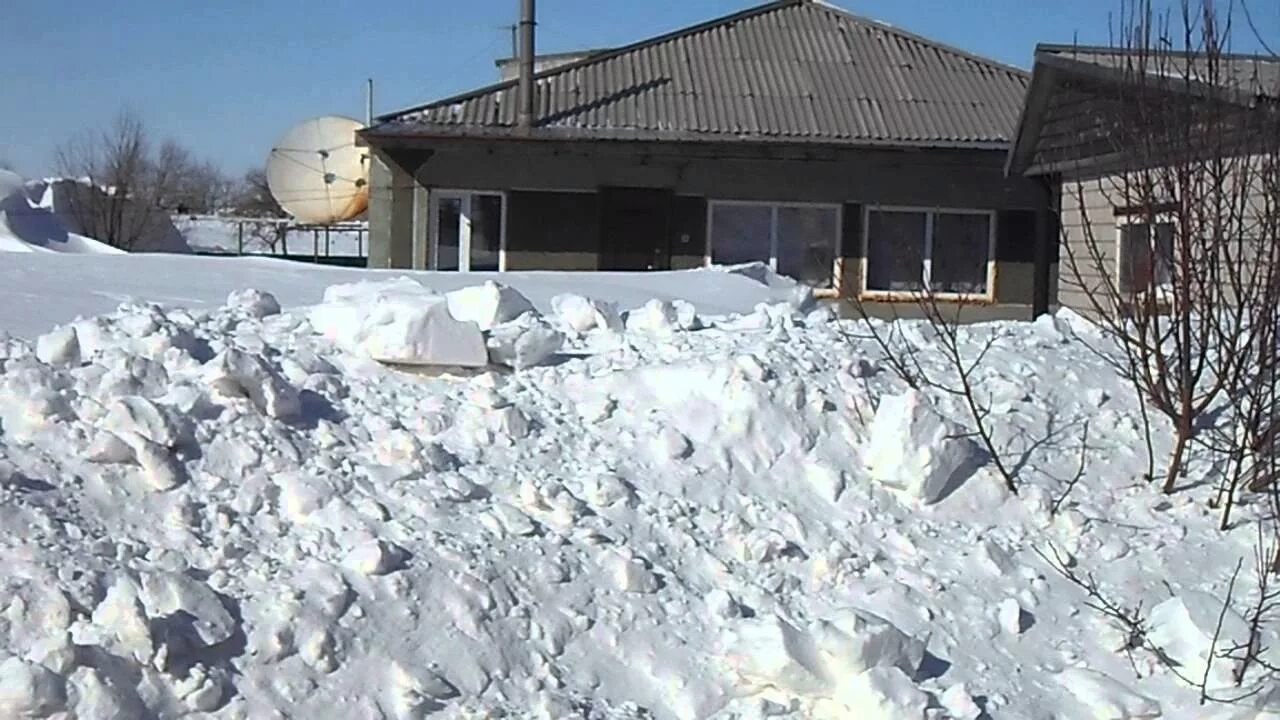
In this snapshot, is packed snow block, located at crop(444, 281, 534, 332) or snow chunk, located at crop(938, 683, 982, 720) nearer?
snow chunk, located at crop(938, 683, 982, 720)

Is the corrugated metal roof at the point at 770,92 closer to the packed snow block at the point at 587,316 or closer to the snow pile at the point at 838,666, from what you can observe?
the packed snow block at the point at 587,316

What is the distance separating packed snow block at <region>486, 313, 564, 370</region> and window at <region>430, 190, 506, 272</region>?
487 inches

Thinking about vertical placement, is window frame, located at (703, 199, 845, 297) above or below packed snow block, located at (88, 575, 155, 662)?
above

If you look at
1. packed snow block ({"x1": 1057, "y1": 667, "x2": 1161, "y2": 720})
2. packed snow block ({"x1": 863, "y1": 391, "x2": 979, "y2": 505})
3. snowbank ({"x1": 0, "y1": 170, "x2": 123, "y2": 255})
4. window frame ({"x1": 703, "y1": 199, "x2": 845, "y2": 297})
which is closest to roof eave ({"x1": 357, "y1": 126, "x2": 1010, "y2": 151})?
window frame ({"x1": 703, "y1": 199, "x2": 845, "y2": 297})

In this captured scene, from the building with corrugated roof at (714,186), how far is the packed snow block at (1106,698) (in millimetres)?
13467

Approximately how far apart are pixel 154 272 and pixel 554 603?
4.83 meters

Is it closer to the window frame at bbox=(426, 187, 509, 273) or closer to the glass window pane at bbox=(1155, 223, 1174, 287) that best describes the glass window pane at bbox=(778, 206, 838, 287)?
the window frame at bbox=(426, 187, 509, 273)

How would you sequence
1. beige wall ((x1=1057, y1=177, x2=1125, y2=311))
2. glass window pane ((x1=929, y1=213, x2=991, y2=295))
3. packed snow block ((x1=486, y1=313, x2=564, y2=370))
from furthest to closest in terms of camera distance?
glass window pane ((x1=929, y1=213, x2=991, y2=295))
beige wall ((x1=1057, y1=177, x2=1125, y2=311))
packed snow block ((x1=486, y1=313, x2=564, y2=370))

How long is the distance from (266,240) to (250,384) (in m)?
39.5

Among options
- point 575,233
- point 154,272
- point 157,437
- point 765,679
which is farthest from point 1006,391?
point 575,233

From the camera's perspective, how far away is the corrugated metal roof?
18.9 metres

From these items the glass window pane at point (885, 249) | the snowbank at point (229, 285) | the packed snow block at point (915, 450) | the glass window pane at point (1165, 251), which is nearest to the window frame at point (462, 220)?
the glass window pane at point (885, 249)

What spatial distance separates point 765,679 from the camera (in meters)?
4.97

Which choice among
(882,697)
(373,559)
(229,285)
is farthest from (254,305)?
(882,697)
